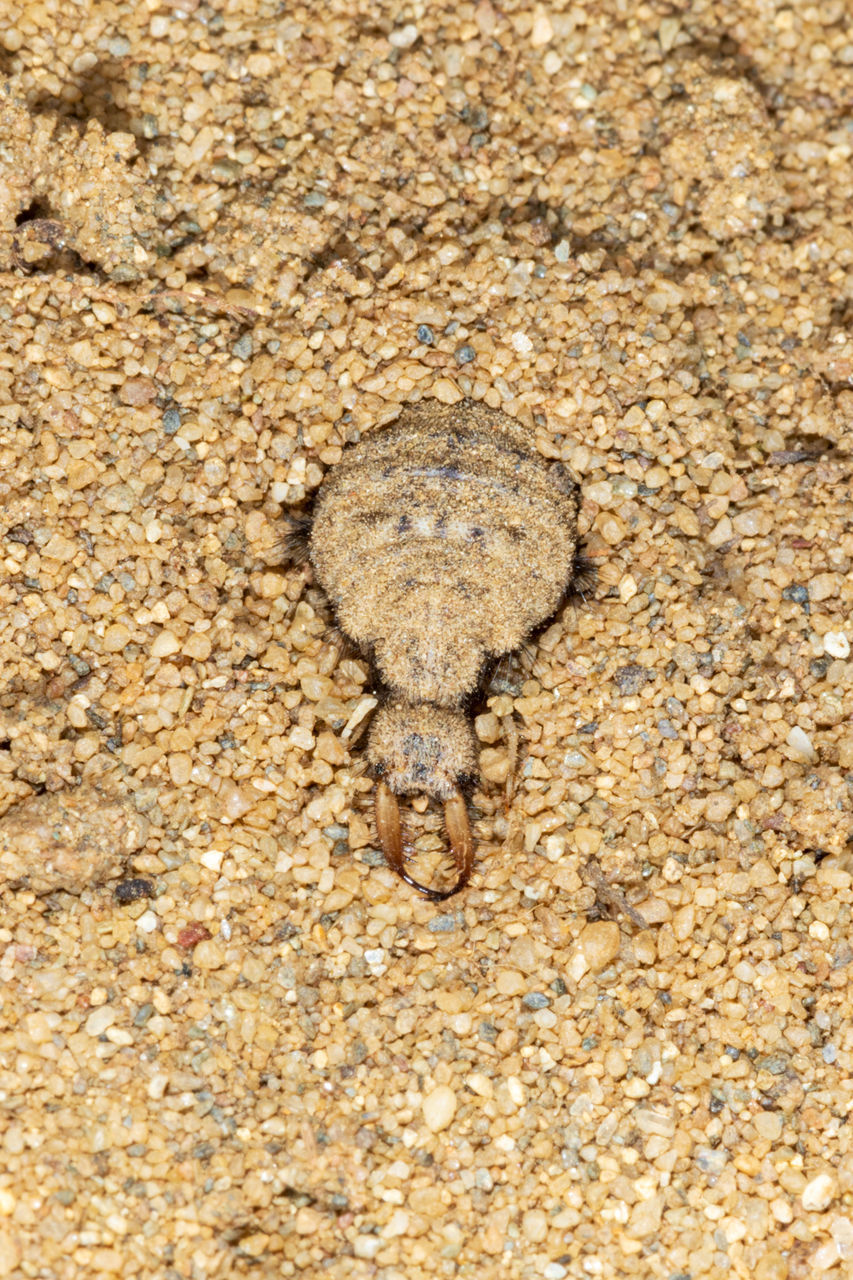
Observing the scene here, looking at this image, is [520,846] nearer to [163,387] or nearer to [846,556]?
[846,556]

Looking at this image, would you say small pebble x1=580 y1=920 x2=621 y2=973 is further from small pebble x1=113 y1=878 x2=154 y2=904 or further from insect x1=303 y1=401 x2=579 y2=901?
small pebble x1=113 y1=878 x2=154 y2=904

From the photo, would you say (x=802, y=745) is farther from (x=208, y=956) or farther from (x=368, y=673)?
(x=208, y=956)

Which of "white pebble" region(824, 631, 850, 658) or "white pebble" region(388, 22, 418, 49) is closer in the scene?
"white pebble" region(824, 631, 850, 658)

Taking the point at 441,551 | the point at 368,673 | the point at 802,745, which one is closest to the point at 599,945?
the point at 802,745

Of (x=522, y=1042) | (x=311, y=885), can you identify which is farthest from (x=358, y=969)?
(x=522, y=1042)

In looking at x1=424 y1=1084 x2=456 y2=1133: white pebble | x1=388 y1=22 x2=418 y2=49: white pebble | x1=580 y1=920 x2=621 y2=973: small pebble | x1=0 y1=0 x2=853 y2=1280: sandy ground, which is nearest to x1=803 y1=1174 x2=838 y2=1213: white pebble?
x1=0 y1=0 x2=853 y2=1280: sandy ground

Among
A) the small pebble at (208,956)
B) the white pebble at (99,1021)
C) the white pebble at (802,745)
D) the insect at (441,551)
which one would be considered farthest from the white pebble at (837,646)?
the white pebble at (99,1021)
